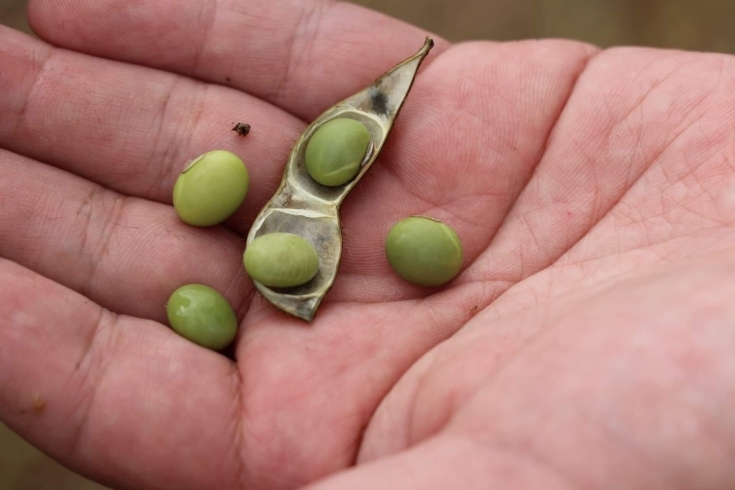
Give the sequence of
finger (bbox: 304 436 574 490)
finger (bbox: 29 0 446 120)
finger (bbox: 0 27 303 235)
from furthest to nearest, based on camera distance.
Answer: finger (bbox: 29 0 446 120)
finger (bbox: 0 27 303 235)
finger (bbox: 304 436 574 490)

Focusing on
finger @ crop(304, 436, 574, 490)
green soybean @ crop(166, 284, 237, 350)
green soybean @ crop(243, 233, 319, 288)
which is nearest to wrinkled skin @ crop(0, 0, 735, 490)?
finger @ crop(304, 436, 574, 490)

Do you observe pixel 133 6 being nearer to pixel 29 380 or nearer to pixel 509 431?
pixel 29 380

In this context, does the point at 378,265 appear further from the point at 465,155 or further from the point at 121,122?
the point at 121,122

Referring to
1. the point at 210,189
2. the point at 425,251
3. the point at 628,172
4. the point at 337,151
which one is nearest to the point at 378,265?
the point at 425,251

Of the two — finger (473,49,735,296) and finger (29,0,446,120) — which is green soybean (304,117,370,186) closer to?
finger (29,0,446,120)

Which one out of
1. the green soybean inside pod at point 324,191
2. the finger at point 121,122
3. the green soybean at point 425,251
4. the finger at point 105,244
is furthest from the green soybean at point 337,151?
the finger at point 105,244

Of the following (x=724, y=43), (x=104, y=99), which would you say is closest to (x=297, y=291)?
(x=104, y=99)
